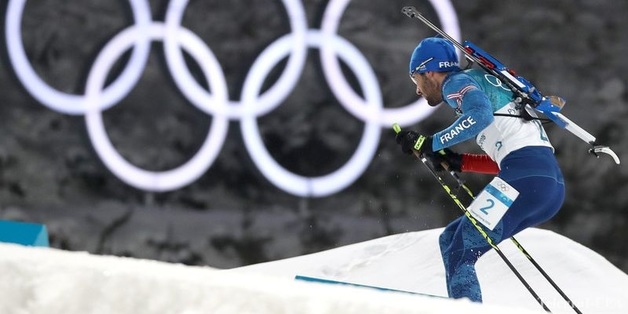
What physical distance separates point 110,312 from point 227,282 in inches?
5.8

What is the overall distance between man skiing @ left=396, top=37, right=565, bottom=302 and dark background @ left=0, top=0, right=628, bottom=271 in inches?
57.7

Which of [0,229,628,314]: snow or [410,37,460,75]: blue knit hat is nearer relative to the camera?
[0,229,628,314]: snow

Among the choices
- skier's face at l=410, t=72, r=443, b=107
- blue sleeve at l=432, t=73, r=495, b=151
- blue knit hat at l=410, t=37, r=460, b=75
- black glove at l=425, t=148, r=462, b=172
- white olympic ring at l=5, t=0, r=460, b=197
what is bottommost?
black glove at l=425, t=148, r=462, b=172

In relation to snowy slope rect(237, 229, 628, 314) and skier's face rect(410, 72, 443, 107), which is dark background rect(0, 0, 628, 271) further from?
skier's face rect(410, 72, 443, 107)

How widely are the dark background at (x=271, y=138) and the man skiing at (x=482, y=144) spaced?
4.80 ft

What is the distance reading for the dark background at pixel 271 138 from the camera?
5.15m

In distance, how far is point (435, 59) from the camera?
12.2 ft

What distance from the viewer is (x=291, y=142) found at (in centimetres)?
531

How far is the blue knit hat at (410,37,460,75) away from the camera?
12.2 feet

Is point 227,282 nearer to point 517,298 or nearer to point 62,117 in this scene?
point 517,298

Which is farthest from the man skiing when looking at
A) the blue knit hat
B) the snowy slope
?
the snowy slope

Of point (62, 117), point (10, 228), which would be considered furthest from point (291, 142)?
point (10, 228)

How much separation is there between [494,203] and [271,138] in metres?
2.13

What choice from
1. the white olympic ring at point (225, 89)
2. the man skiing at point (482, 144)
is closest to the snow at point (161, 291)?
the man skiing at point (482, 144)
